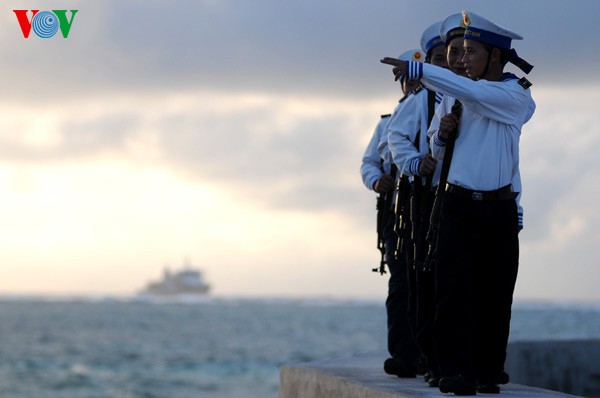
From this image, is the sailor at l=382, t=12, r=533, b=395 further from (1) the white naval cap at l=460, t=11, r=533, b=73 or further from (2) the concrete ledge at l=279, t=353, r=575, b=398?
(2) the concrete ledge at l=279, t=353, r=575, b=398

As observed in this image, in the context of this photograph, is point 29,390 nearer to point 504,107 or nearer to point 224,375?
point 224,375

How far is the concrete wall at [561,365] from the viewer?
33.2ft

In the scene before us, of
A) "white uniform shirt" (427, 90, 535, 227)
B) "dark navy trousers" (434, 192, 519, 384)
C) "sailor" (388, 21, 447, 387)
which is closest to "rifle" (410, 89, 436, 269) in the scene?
"sailor" (388, 21, 447, 387)

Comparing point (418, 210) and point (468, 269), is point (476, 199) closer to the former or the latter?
point (468, 269)

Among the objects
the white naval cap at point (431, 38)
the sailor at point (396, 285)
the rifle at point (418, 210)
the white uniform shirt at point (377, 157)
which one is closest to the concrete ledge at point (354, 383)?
the sailor at point (396, 285)

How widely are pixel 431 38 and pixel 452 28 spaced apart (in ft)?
2.06

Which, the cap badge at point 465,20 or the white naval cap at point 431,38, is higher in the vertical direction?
the white naval cap at point 431,38

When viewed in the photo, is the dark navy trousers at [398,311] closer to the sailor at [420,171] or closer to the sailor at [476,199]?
the sailor at [420,171]

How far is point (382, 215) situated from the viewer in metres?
7.55

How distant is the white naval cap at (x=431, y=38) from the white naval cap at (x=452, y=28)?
1.55ft

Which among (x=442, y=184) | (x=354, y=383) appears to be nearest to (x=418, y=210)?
(x=442, y=184)

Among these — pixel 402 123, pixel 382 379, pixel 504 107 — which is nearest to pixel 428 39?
pixel 402 123

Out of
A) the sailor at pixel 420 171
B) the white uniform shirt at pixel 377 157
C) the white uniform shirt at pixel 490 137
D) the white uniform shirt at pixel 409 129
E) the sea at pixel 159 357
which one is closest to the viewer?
the white uniform shirt at pixel 490 137

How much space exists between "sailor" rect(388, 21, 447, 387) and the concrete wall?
325 centimetres
